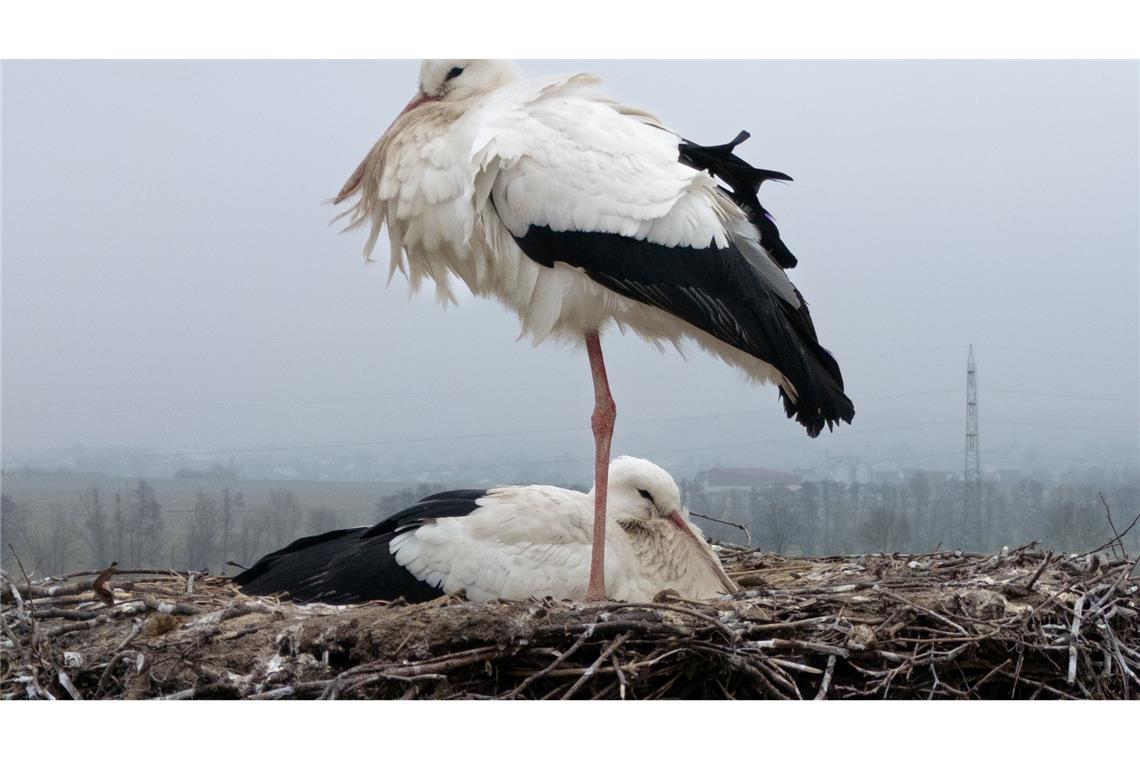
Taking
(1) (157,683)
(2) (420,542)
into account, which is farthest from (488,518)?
(1) (157,683)

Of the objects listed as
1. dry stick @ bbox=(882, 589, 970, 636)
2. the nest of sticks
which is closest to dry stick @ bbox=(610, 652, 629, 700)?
the nest of sticks

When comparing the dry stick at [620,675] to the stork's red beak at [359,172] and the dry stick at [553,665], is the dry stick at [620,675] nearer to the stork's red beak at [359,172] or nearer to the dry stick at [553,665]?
the dry stick at [553,665]

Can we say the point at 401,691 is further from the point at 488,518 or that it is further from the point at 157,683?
the point at 488,518

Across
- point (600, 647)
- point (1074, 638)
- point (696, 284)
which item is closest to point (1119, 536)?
point (1074, 638)

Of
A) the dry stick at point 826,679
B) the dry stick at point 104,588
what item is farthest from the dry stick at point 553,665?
the dry stick at point 104,588

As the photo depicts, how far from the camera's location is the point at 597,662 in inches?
80.1

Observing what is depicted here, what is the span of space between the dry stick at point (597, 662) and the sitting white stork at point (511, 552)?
0.57 m

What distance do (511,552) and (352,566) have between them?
0.41 m

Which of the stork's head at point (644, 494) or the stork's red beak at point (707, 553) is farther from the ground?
the stork's head at point (644, 494)

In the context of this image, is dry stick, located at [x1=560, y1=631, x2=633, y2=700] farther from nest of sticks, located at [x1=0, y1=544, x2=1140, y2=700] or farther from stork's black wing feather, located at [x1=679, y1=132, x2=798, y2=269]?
stork's black wing feather, located at [x1=679, y1=132, x2=798, y2=269]

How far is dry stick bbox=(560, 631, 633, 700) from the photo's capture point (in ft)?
6.59

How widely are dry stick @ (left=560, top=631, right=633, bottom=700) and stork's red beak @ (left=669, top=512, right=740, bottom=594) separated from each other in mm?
740

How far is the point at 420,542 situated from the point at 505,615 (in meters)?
0.65

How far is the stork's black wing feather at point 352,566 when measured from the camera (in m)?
2.72
